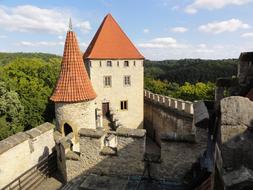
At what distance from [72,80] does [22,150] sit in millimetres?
4126

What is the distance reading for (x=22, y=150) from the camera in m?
7.93

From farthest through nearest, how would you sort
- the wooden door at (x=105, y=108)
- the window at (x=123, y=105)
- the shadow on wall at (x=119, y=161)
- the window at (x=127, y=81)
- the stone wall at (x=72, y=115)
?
the window at (x=123, y=105) → the window at (x=127, y=81) → the wooden door at (x=105, y=108) → the stone wall at (x=72, y=115) → the shadow on wall at (x=119, y=161)

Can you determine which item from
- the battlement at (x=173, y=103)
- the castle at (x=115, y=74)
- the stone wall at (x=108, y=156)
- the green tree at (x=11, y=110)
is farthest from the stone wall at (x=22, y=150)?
the green tree at (x=11, y=110)

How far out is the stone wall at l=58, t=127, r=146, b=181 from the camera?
615 centimetres

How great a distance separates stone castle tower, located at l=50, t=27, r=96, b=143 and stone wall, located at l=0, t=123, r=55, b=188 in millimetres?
1213

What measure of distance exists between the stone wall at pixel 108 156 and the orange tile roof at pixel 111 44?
16649 mm

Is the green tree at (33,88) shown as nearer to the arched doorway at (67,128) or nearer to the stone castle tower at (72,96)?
the arched doorway at (67,128)

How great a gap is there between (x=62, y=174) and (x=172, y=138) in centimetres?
424

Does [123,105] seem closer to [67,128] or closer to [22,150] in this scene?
[67,128]

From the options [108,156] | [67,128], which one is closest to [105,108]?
[67,128]

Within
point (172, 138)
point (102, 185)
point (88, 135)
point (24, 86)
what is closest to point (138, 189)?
point (102, 185)

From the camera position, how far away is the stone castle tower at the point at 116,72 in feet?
75.8

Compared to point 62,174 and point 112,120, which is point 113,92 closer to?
point 112,120

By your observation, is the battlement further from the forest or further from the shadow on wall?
the shadow on wall
